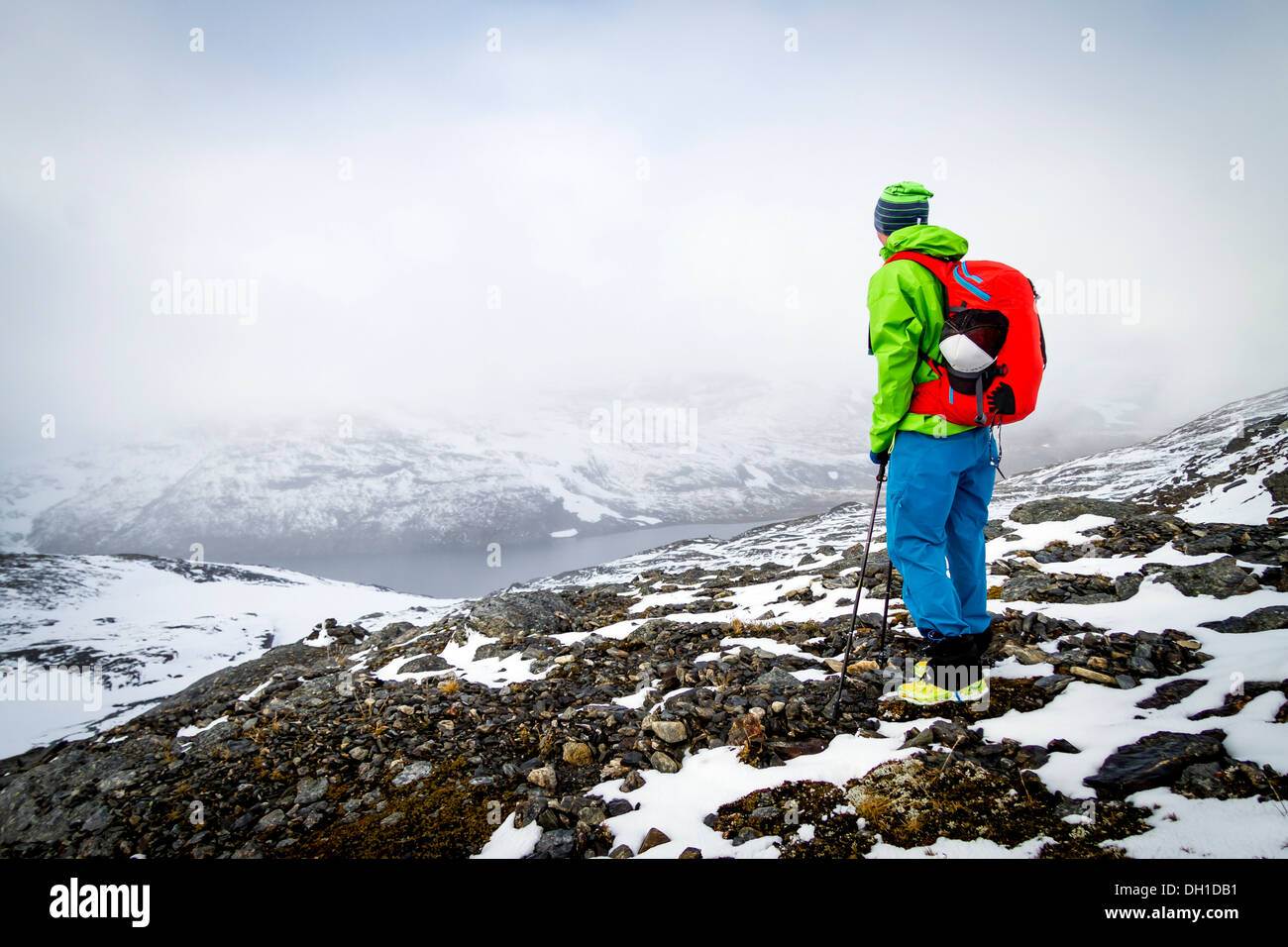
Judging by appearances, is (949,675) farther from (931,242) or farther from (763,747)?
(931,242)

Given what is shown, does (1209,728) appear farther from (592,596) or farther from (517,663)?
(592,596)

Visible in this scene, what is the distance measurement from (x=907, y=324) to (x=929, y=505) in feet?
5.05

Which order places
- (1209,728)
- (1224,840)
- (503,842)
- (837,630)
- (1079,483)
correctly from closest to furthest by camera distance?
(1224,840) → (1209,728) → (503,842) → (837,630) → (1079,483)

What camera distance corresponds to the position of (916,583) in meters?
4.48

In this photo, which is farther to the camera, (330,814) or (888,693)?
(888,693)

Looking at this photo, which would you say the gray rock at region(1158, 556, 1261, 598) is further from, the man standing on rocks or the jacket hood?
the jacket hood

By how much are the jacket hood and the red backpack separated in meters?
0.13

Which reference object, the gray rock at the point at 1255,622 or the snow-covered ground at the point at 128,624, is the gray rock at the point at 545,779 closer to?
the gray rock at the point at 1255,622

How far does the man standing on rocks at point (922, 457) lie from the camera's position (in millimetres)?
4254

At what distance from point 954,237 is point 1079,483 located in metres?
74.3

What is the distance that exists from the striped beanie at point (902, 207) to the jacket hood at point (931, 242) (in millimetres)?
456

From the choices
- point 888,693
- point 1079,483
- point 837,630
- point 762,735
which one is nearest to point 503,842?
point 762,735

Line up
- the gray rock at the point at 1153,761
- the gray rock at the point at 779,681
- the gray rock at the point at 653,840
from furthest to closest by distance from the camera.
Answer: the gray rock at the point at 779,681
the gray rock at the point at 653,840
the gray rock at the point at 1153,761

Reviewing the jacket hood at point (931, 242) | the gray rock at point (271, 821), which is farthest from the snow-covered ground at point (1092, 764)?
the jacket hood at point (931, 242)
